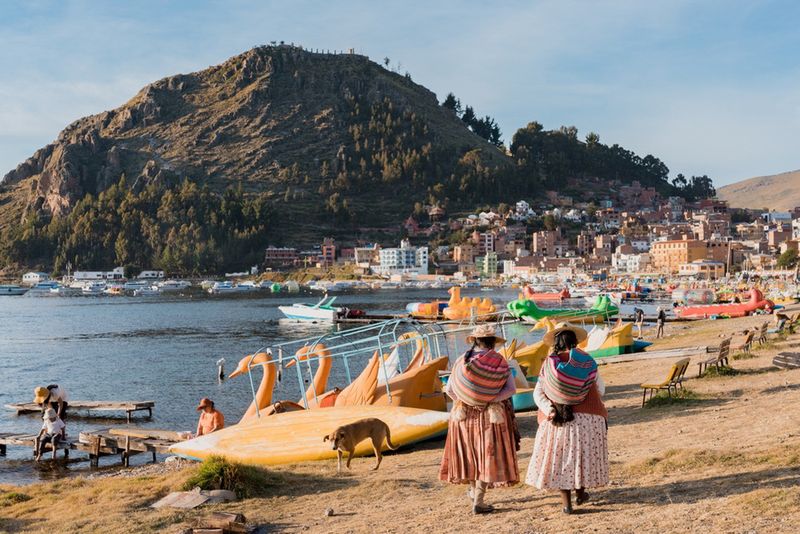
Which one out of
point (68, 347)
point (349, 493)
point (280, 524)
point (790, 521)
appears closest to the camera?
point (790, 521)

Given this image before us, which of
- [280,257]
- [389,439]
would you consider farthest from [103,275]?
[389,439]

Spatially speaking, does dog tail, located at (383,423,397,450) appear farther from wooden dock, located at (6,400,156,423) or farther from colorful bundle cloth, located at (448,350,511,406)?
wooden dock, located at (6,400,156,423)

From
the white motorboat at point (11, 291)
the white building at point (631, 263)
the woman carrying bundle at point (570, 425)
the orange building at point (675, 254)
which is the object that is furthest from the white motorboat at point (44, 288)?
the woman carrying bundle at point (570, 425)

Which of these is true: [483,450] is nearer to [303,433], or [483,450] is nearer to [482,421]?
[482,421]

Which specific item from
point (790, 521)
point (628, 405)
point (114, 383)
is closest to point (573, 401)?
point (790, 521)

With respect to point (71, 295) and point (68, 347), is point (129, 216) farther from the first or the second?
point (68, 347)

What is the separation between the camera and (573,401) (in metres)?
7.51

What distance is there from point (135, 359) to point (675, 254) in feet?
403

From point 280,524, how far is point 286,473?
2669 mm

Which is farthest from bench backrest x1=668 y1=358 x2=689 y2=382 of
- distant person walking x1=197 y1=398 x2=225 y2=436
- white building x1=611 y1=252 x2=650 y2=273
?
white building x1=611 y1=252 x2=650 y2=273

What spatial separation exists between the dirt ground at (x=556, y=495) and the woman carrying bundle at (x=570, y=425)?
381 mm

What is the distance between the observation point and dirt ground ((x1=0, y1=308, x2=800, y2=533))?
24.2ft

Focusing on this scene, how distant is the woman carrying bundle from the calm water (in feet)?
38.1

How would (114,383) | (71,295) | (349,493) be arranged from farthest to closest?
1. (71,295)
2. (114,383)
3. (349,493)
